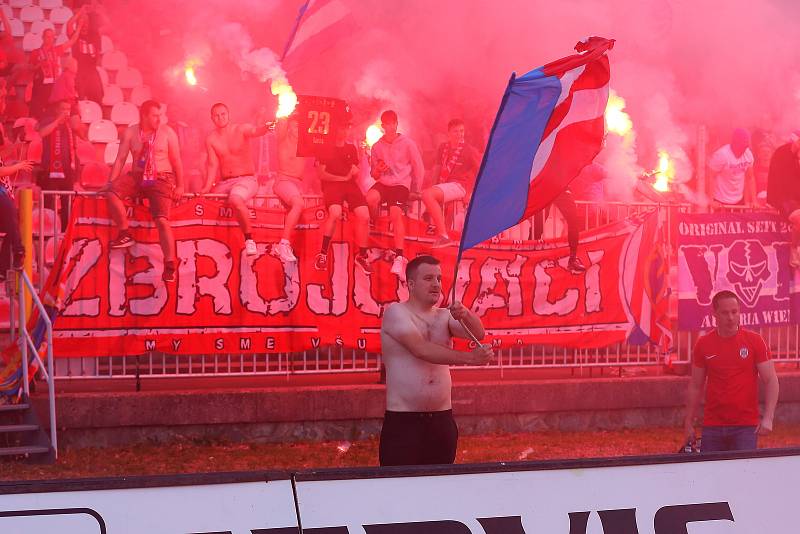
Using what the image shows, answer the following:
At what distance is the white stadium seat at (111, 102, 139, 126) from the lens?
1466 centimetres

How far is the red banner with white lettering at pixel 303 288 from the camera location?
40.2ft

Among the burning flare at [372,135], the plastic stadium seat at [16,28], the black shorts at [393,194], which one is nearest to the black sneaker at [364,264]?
the black shorts at [393,194]

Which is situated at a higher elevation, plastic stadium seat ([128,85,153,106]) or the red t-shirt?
plastic stadium seat ([128,85,153,106])

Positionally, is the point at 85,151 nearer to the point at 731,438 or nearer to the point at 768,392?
the point at 731,438

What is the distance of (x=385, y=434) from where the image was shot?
22.1 feet

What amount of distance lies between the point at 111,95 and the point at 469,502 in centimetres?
1119

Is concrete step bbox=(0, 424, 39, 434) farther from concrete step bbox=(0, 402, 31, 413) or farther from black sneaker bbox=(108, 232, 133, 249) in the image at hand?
black sneaker bbox=(108, 232, 133, 249)

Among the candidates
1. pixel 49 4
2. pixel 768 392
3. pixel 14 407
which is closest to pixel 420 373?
pixel 768 392

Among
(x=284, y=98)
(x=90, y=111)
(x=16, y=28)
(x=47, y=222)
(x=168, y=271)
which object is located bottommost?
(x=168, y=271)

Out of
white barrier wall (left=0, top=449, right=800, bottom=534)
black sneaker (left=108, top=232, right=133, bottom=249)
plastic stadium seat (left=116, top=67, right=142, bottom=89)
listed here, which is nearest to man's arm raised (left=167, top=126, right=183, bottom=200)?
black sneaker (left=108, top=232, right=133, bottom=249)

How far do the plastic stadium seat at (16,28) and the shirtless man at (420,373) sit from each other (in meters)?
9.56

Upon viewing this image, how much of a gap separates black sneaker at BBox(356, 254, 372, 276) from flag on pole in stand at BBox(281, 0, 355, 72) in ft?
10.7

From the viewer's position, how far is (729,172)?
16.3 meters

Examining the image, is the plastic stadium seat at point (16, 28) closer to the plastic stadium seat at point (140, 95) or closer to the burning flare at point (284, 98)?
the plastic stadium seat at point (140, 95)
